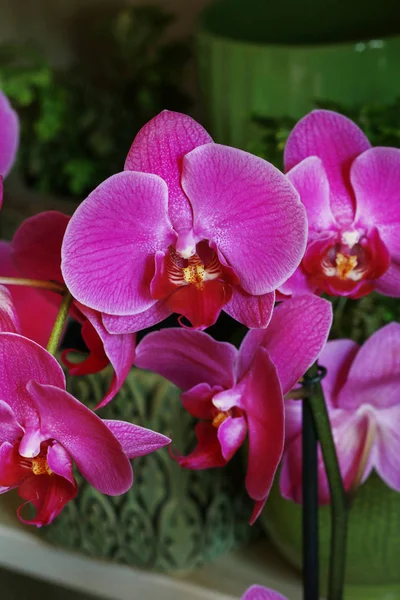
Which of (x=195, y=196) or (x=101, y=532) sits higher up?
(x=195, y=196)

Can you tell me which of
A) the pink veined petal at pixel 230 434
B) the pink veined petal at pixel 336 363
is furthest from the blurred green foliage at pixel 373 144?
the pink veined petal at pixel 230 434

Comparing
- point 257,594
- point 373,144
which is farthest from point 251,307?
point 373,144

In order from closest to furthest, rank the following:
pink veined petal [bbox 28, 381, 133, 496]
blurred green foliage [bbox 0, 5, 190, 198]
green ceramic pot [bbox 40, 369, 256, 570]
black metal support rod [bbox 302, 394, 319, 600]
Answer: pink veined petal [bbox 28, 381, 133, 496]
black metal support rod [bbox 302, 394, 319, 600]
green ceramic pot [bbox 40, 369, 256, 570]
blurred green foliage [bbox 0, 5, 190, 198]

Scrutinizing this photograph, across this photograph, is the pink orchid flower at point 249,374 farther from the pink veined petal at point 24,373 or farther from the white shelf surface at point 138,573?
the white shelf surface at point 138,573

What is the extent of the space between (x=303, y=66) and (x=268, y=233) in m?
0.32

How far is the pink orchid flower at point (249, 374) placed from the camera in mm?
293

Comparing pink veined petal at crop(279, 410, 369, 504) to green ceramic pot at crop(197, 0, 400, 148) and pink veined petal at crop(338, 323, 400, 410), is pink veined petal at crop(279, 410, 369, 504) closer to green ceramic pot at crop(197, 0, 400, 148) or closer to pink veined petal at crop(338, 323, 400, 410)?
pink veined petal at crop(338, 323, 400, 410)

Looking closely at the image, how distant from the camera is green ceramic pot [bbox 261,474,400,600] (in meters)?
0.46

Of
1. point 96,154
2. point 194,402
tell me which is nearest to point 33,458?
point 194,402

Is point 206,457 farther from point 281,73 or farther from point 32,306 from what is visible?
point 281,73

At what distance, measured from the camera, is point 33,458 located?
271 millimetres

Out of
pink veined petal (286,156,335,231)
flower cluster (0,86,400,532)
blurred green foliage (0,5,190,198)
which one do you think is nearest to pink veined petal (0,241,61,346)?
flower cluster (0,86,400,532)

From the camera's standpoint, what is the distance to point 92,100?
756 mm

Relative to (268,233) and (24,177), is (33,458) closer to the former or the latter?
(268,233)
